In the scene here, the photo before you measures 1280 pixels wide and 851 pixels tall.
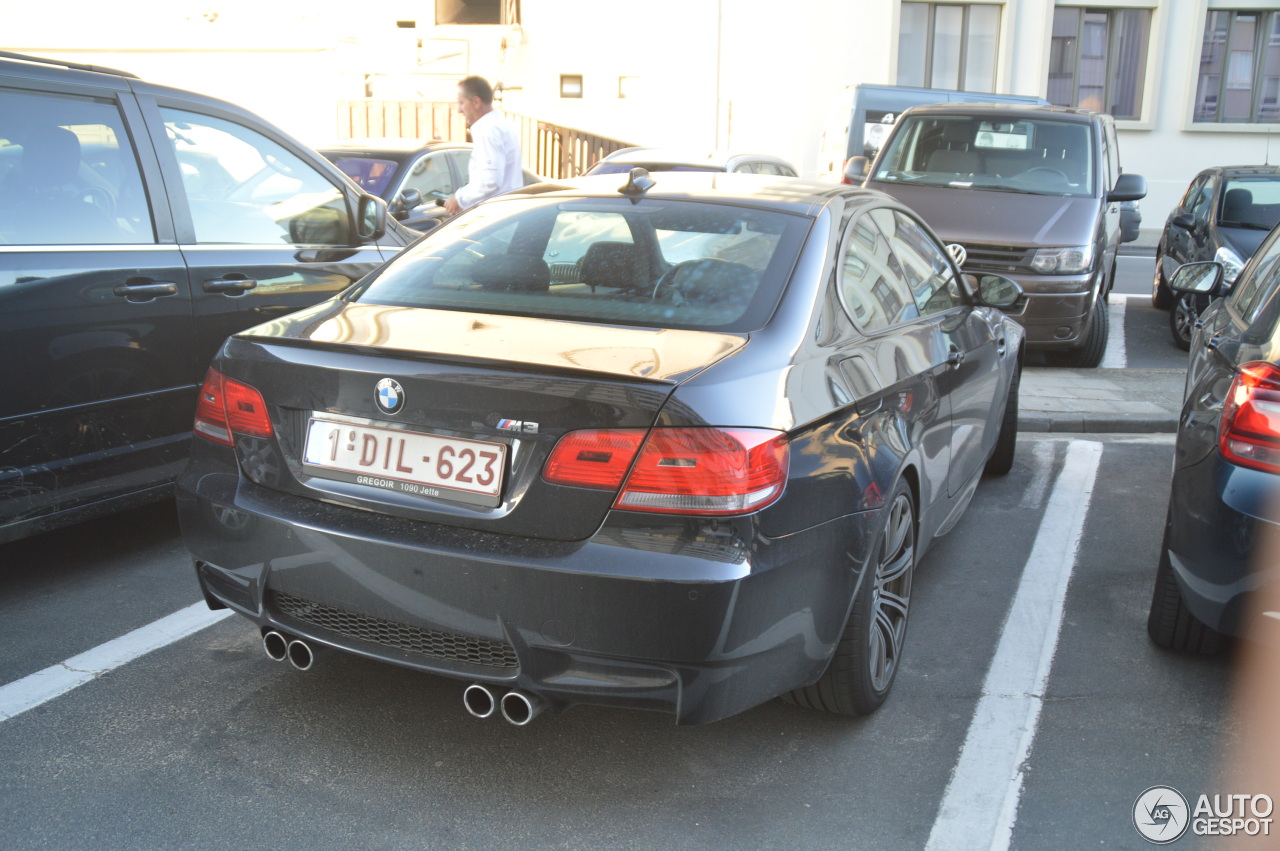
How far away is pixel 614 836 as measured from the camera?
274 cm

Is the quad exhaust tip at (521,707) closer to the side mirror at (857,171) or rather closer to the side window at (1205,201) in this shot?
the side mirror at (857,171)

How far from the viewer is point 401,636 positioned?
9.22ft

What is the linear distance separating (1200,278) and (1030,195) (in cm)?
410

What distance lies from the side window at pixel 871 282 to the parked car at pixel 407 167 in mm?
5473

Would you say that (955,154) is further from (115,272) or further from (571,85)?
(571,85)

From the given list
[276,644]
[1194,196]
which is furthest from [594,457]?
[1194,196]

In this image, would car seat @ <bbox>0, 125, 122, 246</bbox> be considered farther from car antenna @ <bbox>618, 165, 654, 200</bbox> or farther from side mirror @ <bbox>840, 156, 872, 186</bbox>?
side mirror @ <bbox>840, 156, 872, 186</bbox>

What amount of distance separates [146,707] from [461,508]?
1270 mm

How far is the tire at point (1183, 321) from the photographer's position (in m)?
9.81

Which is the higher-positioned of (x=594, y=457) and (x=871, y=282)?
(x=871, y=282)

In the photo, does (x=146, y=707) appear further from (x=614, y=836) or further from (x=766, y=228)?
(x=766, y=228)

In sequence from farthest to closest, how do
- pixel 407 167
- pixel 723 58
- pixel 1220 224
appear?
pixel 723 58 → pixel 1220 224 → pixel 407 167

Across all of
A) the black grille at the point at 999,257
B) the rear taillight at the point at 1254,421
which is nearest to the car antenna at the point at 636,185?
the rear taillight at the point at 1254,421

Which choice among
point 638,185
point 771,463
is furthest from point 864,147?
point 771,463
